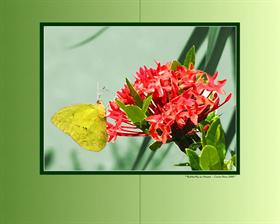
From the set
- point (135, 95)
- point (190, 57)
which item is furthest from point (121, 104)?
point (190, 57)

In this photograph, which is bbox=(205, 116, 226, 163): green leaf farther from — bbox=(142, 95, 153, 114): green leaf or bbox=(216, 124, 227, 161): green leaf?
bbox=(142, 95, 153, 114): green leaf

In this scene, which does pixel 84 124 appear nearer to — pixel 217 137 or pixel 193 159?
pixel 193 159

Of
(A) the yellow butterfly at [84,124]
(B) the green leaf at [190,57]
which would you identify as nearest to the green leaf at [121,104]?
(A) the yellow butterfly at [84,124]

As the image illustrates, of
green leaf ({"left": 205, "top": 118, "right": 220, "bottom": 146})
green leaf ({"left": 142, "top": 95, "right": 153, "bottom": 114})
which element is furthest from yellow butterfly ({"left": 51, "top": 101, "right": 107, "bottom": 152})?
green leaf ({"left": 205, "top": 118, "right": 220, "bottom": 146})

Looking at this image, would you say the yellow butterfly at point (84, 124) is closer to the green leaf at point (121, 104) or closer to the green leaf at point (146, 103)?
the green leaf at point (121, 104)
